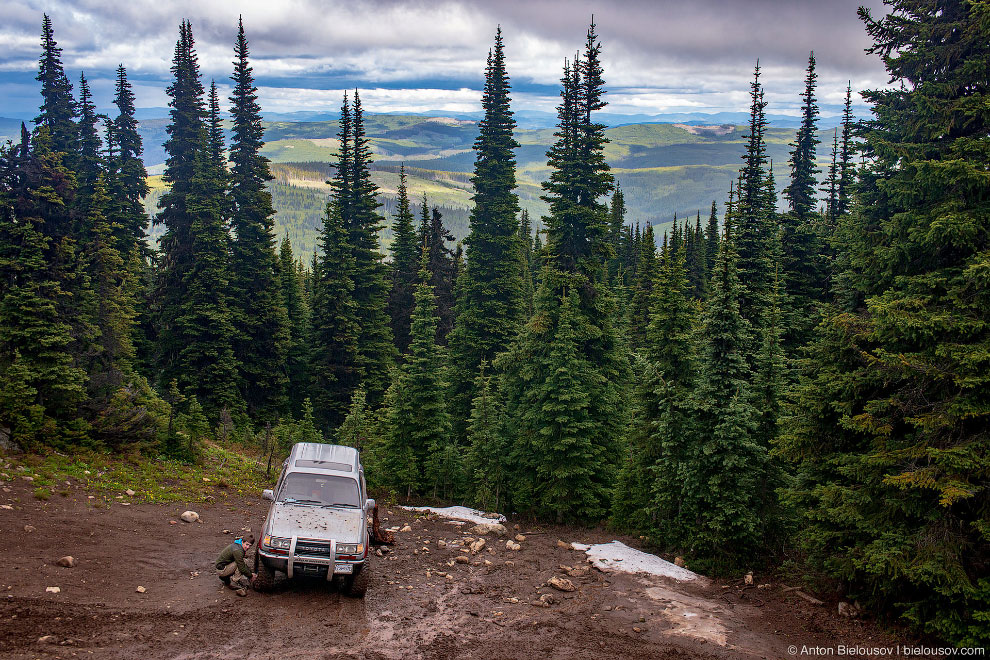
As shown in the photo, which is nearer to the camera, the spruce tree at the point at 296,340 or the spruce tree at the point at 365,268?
the spruce tree at the point at 365,268

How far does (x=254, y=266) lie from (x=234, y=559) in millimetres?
28720

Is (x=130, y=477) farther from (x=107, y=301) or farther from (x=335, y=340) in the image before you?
(x=335, y=340)

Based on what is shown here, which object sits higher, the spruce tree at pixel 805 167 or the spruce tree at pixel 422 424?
the spruce tree at pixel 805 167

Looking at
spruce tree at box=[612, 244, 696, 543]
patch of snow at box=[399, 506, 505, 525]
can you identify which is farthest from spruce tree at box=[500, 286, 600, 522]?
spruce tree at box=[612, 244, 696, 543]

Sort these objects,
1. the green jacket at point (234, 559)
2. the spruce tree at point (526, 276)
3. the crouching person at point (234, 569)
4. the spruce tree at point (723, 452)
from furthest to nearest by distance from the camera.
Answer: the spruce tree at point (526, 276)
the spruce tree at point (723, 452)
the green jacket at point (234, 559)
the crouching person at point (234, 569)

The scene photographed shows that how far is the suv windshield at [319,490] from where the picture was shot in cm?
1289

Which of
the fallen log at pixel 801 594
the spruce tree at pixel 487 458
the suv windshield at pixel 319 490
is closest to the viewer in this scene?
the fallen log at pixel 801 594

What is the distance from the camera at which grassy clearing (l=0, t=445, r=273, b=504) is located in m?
16.3

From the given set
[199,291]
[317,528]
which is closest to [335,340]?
[199,291]

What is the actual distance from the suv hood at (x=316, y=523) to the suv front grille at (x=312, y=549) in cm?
11

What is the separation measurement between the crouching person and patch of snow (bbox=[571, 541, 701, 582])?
27.2 feet

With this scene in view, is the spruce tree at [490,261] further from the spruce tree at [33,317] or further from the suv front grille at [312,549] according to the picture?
the suv front grille at [312,549]

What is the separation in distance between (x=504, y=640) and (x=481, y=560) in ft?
15.6

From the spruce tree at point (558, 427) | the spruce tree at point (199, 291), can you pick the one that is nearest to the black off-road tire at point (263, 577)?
the spruce tree at point (558, 427)
